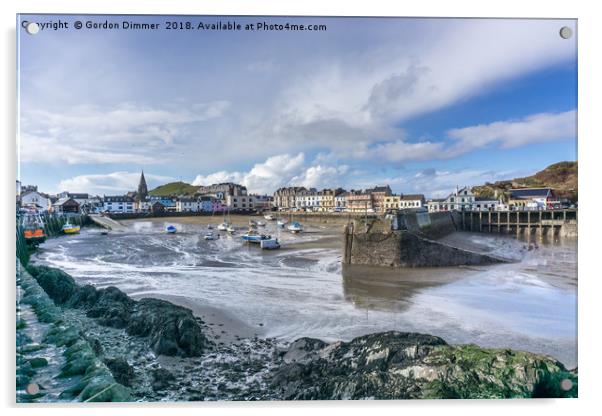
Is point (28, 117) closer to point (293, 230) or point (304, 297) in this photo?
point (304, 297)

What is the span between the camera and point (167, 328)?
271 centimetres

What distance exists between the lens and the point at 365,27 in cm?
259

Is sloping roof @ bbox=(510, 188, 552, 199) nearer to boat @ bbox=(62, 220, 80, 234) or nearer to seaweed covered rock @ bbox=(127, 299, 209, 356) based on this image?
seaweed covered rock @ bbox=(127, 299, 209, 356)

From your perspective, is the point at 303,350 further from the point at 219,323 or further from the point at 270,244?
the point at 270,244

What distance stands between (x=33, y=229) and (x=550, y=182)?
16.6 ft

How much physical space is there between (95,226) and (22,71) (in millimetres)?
1760

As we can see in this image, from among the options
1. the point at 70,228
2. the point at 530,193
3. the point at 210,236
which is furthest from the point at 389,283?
the point at 70,228

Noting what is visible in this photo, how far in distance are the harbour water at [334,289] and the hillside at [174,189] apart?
28.3 inches

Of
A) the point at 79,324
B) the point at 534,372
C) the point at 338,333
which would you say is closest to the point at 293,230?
the point at 338,333

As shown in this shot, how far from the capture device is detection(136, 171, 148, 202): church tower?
119 inches

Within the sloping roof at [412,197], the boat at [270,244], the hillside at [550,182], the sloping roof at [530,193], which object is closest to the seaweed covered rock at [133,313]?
the boat at [270,244]

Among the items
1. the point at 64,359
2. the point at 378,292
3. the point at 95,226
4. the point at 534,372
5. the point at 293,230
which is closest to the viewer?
the point at 534,372

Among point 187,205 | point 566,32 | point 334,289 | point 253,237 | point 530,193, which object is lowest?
point 334,289

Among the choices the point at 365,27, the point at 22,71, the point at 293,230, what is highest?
the point at 365,27
